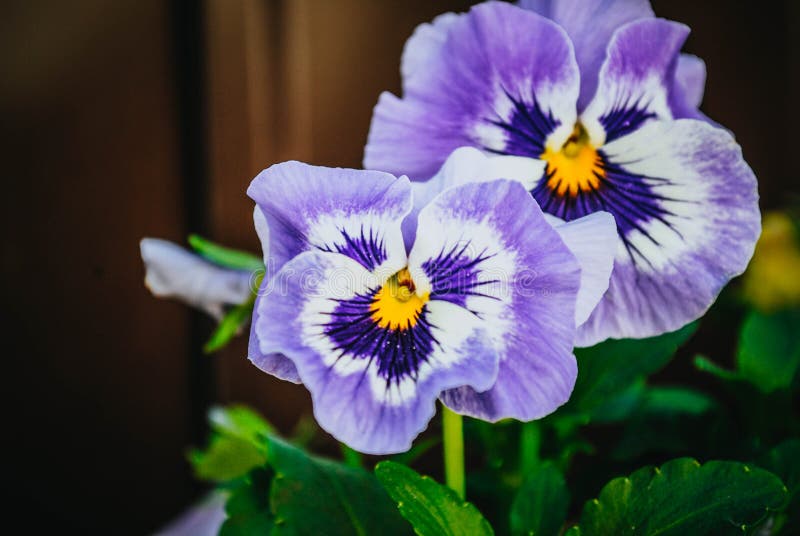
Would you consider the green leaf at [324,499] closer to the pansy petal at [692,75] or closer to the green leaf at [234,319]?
the green leaf at [234,319]

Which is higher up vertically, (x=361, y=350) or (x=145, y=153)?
(x=361, y=350)

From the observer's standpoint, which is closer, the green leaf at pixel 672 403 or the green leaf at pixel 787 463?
the green leaf at pixel 787 463

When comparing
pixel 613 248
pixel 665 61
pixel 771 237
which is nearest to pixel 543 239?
pixel 613 248

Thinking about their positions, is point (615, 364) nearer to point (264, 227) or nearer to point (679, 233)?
point (679, 233)

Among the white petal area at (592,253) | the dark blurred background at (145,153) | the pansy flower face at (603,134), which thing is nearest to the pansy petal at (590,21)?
the pansy flower face at (603,134)

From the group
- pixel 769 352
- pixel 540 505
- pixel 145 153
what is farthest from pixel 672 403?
pixel 145 153

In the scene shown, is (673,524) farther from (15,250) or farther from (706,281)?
(15,250)

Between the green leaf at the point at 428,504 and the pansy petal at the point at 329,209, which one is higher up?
the pansy petal at the point at 329,209
